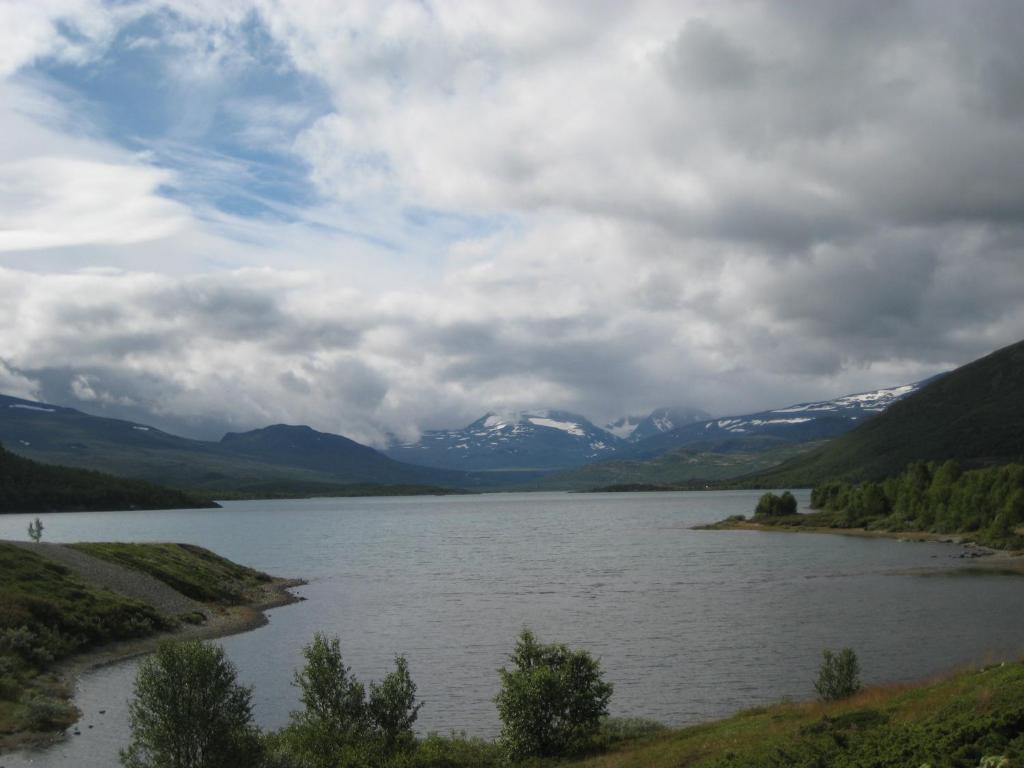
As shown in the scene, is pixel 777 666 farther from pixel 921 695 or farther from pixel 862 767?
pixel 862 767

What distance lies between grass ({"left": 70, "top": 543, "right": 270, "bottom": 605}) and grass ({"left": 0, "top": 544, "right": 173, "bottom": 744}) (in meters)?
14.9

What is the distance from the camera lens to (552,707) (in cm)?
4391

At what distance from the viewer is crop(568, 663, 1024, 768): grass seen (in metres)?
26.4

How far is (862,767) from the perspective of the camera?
27.5 metres

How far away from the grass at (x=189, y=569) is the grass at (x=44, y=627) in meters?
14.9

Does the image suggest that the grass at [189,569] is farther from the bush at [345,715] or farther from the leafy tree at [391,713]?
the leafy tree at [391,713]

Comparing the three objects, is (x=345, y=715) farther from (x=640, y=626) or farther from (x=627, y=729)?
(x=640, y=626)

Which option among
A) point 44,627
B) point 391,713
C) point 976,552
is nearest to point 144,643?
point 44,627

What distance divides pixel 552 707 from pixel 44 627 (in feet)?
167

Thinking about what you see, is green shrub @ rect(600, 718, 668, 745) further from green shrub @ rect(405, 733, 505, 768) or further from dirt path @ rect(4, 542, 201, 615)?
dirt path @ rect(4, 542, 201, 615)

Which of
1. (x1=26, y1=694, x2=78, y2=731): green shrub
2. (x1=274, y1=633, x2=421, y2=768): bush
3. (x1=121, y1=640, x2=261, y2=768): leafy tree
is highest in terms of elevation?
(x1=121, y1=640, x2=261, y2=768): leafy tree

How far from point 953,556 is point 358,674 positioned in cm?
12006

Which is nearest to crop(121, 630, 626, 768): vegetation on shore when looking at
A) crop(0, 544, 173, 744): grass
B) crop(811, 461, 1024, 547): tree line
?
crop(0, 544, 173, 744): grass

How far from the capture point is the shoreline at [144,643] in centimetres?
4741
